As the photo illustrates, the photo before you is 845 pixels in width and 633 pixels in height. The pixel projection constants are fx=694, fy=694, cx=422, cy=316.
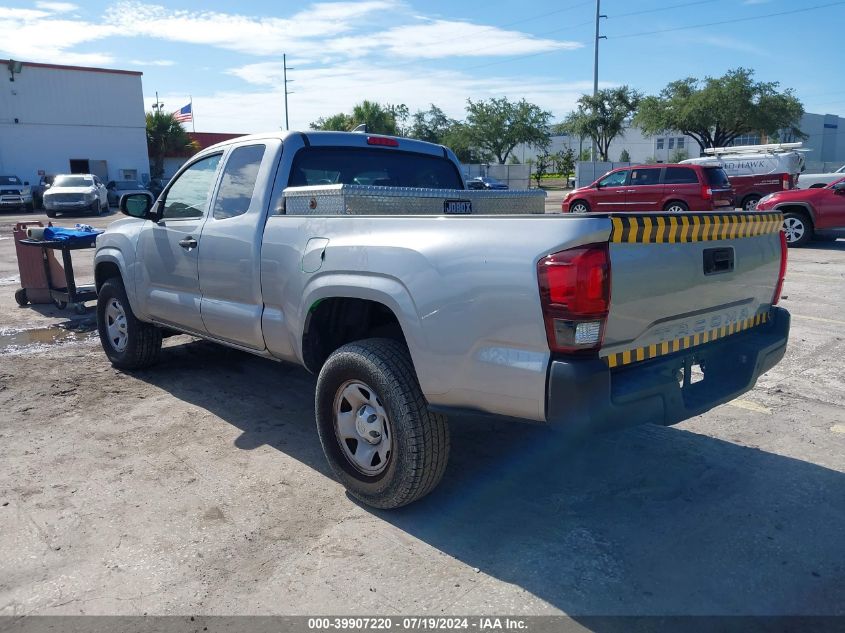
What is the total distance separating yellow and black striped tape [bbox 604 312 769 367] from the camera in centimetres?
300

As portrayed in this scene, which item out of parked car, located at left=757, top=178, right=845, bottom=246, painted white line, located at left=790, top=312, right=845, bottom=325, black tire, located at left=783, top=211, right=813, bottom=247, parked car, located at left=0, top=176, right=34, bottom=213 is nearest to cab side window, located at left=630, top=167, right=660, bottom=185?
parked car, located at left=757, top=178, right=845, bottom=246

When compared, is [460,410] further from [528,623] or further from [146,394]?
[146,394]

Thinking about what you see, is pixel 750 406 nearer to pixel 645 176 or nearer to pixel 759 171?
pixel 645 176

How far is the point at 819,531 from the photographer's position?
341 centimetres

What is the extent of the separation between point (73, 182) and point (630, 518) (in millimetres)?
31421

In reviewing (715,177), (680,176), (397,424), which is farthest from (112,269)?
(715,177)

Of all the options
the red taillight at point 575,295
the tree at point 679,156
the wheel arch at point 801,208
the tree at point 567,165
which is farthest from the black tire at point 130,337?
the tree at point 567,165

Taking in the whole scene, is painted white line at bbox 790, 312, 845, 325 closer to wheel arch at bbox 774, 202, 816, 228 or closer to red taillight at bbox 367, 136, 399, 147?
red taillight at bbox 367, 136, 399, 147

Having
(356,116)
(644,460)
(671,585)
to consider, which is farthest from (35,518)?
(356,116)

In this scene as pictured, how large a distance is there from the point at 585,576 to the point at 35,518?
282cm

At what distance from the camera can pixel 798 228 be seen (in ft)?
47.1

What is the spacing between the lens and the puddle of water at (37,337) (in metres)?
7.32

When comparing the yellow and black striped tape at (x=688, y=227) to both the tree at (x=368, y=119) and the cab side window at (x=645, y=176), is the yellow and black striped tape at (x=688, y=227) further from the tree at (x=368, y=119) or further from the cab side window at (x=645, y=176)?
the tree at (x=368, y=119)

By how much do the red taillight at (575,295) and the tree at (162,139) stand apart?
5430 centimetres
